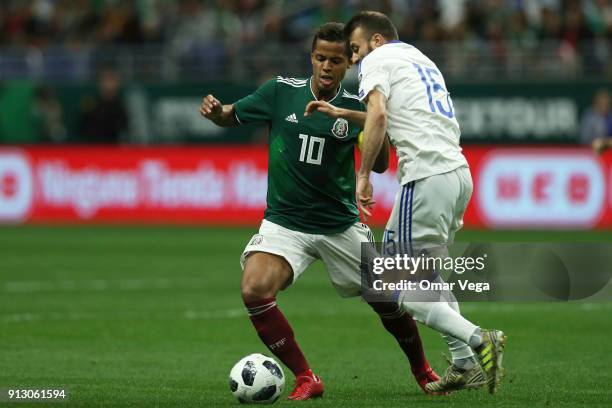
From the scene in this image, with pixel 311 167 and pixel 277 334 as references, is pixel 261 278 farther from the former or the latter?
pixel 311 167

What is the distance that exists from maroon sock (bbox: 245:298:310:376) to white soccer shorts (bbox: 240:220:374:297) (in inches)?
11.2

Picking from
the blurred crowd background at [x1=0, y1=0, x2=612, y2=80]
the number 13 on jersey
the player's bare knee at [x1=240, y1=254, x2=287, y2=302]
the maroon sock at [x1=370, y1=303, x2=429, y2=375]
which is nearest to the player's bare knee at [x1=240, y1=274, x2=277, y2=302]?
the player's bare knee at [x1=240, y1=254, x2=287, y2=302]

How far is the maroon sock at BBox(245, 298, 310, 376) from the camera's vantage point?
8148mm

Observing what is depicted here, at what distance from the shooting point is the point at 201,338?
11.5 metres

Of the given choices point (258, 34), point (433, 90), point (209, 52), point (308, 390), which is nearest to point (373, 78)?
point (433, 90)

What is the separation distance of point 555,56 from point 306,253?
1740 centimetres

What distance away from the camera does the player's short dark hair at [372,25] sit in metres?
8.02

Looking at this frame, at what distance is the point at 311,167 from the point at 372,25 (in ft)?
3.40

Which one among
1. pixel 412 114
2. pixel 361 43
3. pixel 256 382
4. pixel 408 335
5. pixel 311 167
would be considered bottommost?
pixel 256 382

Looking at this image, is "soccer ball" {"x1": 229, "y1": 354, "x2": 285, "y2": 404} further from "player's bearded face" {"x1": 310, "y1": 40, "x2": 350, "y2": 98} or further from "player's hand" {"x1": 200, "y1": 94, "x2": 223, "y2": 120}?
"player's bearded face" {"x1": 310, "y1": 40, "x2": 350, "y2": 98}

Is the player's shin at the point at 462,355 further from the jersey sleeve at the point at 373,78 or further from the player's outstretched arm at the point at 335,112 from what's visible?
the jersey sleeve at the point at 373,78

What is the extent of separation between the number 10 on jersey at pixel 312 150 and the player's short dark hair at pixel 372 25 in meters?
0.74

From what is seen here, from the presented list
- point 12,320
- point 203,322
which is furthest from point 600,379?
point 12,320

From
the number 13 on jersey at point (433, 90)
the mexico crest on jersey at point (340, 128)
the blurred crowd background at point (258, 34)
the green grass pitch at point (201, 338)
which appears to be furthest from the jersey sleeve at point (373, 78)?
the blurred crowd background at point (258, 34)
